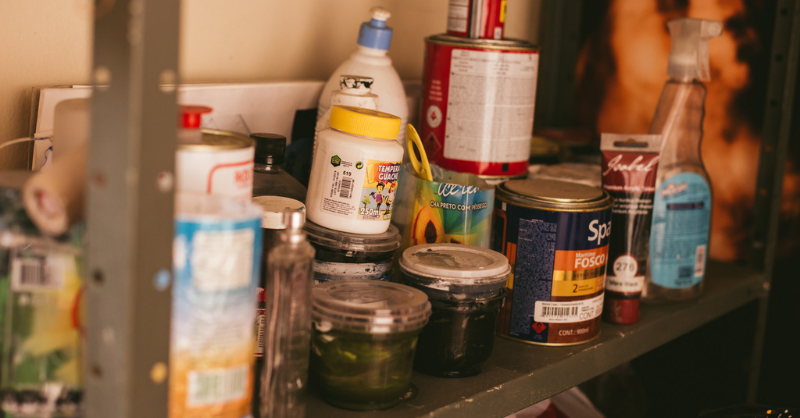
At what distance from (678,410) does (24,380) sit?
1202 mm

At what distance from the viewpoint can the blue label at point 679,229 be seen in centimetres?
107

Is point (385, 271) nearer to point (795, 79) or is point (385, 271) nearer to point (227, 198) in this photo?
point (227, 198)

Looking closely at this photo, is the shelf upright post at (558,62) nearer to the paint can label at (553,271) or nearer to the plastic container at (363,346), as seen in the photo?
the paint can label at (553,271)

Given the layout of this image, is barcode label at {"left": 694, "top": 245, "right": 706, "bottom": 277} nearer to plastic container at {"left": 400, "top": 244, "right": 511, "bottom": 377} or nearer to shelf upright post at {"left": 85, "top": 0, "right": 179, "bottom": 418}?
plastic container at {"left": 400, "top": 244, "right": 511, "bottom": 377}

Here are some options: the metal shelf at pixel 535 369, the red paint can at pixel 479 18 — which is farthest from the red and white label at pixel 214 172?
the red paint can at pixel 479 18

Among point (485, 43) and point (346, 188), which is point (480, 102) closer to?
point (485, 43)

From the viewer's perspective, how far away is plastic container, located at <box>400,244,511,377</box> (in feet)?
2.53

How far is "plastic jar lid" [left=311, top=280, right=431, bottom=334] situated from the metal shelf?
0.30 ft

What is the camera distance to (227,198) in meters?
0.57

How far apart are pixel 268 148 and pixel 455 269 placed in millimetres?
276

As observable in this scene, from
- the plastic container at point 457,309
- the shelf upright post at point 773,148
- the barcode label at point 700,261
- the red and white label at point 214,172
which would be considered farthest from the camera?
the shelf upright post at point 773,148

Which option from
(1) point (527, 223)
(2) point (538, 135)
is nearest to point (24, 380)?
(1) point (527, 223)

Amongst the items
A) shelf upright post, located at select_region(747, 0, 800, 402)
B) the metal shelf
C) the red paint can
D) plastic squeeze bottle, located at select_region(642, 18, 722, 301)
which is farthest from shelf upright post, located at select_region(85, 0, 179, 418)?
shelf upright post, located at select_region(747, 0, 800, 402)

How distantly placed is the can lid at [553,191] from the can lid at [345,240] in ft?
0.67
